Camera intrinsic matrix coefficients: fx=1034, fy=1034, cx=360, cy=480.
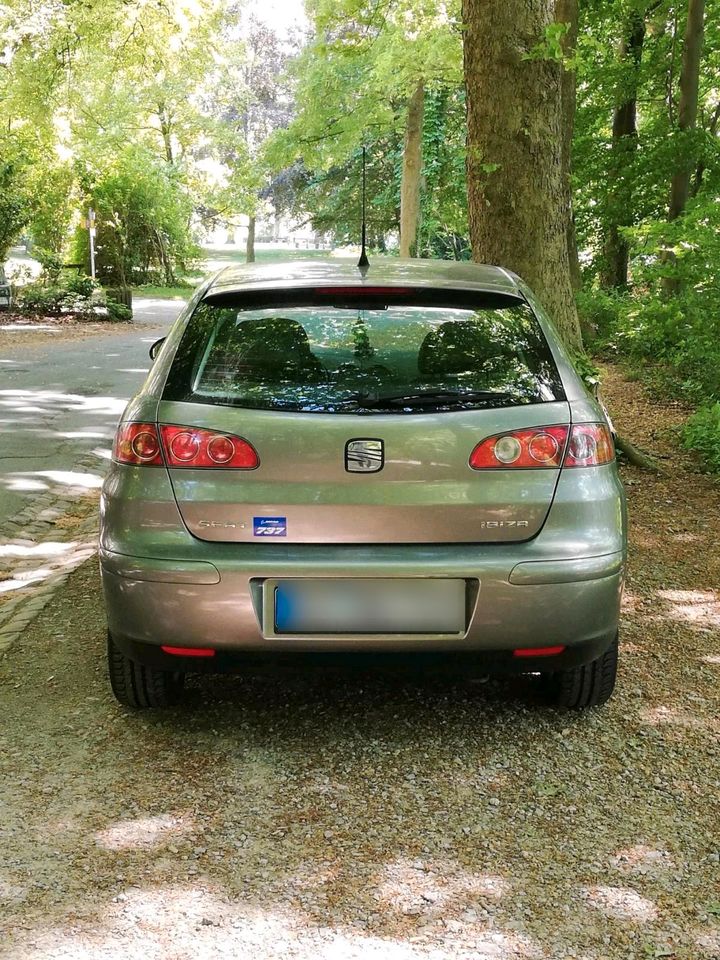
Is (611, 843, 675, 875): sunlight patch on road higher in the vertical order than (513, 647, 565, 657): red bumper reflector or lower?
lower

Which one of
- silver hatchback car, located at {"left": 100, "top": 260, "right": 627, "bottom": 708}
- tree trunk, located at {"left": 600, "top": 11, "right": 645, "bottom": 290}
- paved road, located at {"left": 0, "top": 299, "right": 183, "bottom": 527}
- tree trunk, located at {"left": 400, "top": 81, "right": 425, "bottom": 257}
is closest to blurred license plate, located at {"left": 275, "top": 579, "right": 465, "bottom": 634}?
silver hatchback car, located at {"left": 100, "top": 260, "right": 627, "bottom": 708}

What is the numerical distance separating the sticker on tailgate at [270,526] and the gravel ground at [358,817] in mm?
508

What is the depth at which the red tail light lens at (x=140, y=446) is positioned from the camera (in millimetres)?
3477

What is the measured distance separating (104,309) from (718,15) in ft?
49.1

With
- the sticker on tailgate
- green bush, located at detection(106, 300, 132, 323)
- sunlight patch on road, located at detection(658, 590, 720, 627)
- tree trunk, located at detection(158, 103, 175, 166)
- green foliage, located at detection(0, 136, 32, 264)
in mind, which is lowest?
green bush, located at detection(106, 300, 132, 323)

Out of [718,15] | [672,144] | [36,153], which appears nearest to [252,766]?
[672,144]

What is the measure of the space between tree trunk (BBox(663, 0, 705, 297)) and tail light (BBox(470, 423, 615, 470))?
1492cm

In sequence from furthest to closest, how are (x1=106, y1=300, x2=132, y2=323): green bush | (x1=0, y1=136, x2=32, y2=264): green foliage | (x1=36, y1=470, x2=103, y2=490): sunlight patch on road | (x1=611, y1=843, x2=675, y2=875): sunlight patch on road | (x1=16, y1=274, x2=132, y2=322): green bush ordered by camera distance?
(x1=106, y1=300, x2=132, y2=323): green bush → (x1=16, y1=274, x2=132, y2=322): green bush → (x1=0, y1=136, x2=32, y2=264): green foliage → (x1=36, y1=470, x2=103, y2=490): sunlight patch on road → (x1=611, y1=843, x2=675, y2=875): sunlight patch on road

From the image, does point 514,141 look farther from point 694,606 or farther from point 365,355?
point 365,355

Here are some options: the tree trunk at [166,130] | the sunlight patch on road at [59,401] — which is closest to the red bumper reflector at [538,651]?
the sunlight patch on road at [59,401]

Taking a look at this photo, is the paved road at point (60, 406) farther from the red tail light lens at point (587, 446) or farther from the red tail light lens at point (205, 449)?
the red tail light lens at point (587, 446)

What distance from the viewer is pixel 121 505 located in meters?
3.51

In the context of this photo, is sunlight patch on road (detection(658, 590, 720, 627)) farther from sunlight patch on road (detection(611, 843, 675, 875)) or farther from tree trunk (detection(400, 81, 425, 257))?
tree trunk (detection(400, 81, 425, 257))

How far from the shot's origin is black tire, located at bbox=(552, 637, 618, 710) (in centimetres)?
387
